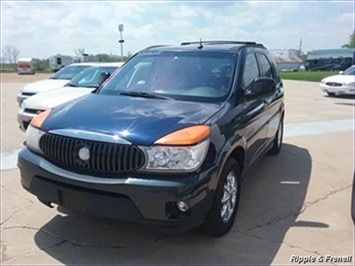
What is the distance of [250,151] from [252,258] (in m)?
1.37

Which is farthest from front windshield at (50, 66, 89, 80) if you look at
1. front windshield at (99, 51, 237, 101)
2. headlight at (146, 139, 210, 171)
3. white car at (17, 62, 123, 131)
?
headlight at (146, 139, 210, 171)

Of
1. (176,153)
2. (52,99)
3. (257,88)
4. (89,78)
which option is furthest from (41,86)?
(176,153)

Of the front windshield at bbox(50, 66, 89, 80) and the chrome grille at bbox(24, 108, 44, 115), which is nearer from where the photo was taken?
the chrome grille at bbox(24, 108, 44, 115)

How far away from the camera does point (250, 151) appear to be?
4.23 meters

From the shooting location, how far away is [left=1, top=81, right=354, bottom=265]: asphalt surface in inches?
125

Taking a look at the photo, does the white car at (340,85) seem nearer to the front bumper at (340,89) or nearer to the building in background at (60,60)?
the front bumper at (340,89)

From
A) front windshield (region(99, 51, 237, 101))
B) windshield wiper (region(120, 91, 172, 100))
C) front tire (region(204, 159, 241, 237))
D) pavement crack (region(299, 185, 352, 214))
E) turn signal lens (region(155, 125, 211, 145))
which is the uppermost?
front windshield (region(99, 51, 237, 101))

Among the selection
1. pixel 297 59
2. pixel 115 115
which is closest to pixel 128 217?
pixel 115 115

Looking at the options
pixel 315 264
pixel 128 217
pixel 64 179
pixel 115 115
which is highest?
pixel 115 115

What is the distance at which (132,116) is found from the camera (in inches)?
127

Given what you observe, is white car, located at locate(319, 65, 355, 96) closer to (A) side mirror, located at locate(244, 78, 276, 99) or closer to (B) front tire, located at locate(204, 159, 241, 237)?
(A) side mirror, located at locate(244, 78, 276, 99)

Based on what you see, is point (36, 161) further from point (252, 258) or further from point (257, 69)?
point (257, 69)

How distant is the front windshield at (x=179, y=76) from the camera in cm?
393

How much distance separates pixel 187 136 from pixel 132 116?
Answer: 57 centimetres
